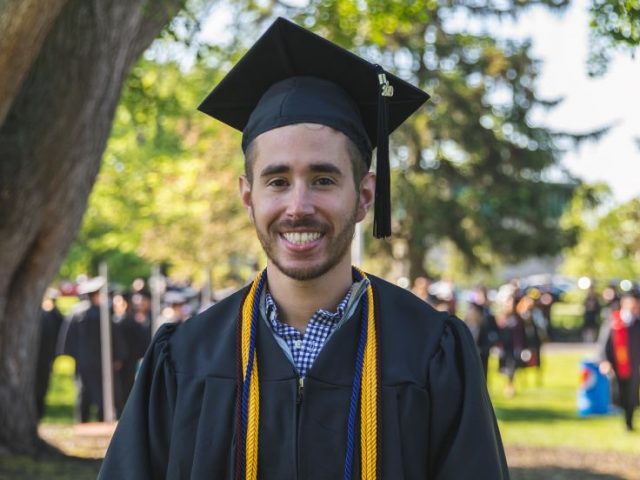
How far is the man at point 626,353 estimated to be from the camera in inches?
595

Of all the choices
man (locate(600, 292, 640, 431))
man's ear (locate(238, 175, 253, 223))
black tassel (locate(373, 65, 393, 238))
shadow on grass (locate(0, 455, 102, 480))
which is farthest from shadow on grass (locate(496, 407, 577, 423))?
man's ear (locate(238, 175, 253, 223))

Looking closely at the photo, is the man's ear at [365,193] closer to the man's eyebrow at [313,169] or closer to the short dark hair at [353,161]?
the short dark hair at [353,161]

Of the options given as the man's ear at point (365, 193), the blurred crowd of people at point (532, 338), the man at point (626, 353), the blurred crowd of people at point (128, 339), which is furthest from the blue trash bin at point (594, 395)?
the man's ear at point (365, 193)

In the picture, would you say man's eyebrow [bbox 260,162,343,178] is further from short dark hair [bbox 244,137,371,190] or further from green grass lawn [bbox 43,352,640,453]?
green grass lawn [bbox 43,352,640,453]

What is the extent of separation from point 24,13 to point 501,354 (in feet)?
51.7

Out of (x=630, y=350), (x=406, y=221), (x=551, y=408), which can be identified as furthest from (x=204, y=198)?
(x=630, y=350)

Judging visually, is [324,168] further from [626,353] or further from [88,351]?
[88,351]

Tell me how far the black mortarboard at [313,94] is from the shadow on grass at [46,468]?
7.03 m

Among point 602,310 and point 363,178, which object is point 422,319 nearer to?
point 363,178

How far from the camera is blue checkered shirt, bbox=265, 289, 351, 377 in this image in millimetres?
3160

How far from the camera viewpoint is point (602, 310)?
42.9 metres

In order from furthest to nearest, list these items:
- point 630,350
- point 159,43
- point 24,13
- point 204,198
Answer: point 204,198 < point 630,350 < point 159,43 < point 24,13

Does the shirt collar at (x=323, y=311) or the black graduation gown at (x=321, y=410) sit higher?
the shirt collar at (x=323, y=311)

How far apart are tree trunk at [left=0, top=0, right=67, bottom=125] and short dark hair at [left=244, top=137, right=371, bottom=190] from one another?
3.44 m
